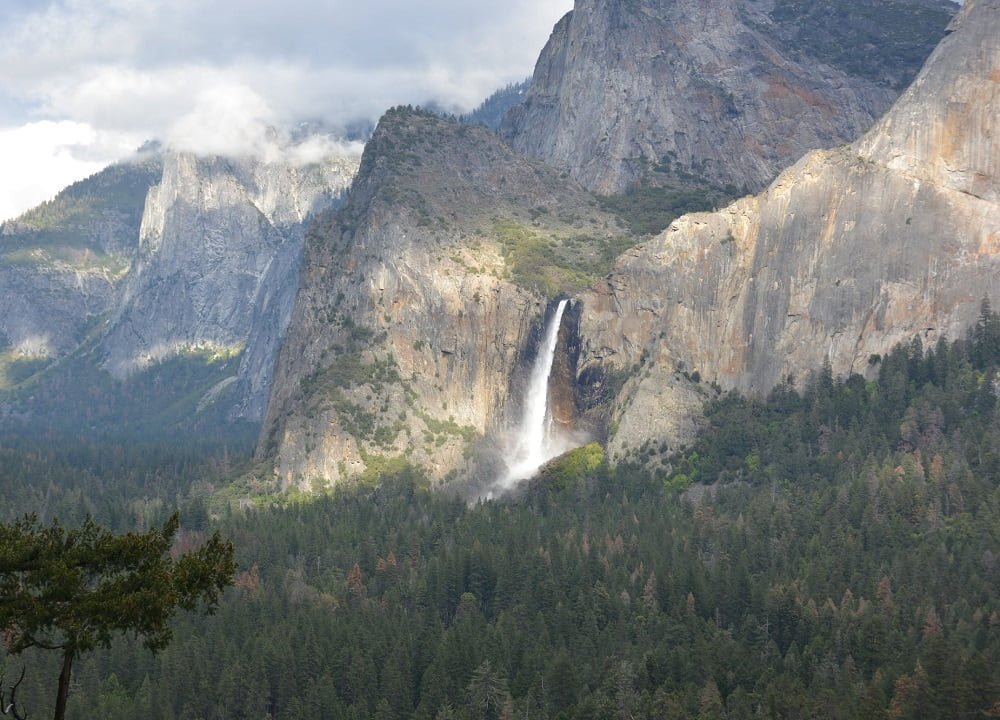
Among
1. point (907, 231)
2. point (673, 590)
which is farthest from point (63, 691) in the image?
point (907, 231)

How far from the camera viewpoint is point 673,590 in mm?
148250

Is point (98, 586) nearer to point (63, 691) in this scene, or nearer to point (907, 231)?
point (63, 691)

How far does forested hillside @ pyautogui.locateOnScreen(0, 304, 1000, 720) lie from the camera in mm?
122500

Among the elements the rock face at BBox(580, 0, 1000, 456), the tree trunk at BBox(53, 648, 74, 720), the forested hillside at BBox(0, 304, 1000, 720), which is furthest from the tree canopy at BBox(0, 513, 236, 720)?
the rock face at BBox(580, 0, 1000, 456)

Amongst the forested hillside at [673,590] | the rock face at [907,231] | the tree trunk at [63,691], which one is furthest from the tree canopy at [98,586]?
the rock face at [907,231]

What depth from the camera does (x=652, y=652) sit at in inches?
5143

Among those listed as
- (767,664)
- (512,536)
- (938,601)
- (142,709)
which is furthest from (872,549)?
(142,709)

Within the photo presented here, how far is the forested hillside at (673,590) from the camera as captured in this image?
402ft

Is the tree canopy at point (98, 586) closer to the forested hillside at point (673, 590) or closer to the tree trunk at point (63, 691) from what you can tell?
the tree trunk at point (63, 691)

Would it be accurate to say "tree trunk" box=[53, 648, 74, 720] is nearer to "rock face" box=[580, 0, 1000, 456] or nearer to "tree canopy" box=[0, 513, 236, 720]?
"tree canopy" box=[0, 513, 236, 720]

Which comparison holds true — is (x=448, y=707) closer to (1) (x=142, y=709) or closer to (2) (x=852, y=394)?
(1) (x=142, y=709)

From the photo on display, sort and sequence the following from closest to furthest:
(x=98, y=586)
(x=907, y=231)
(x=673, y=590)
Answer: (x=98, y=586), (x=673, y=590), (x=907, y=231)

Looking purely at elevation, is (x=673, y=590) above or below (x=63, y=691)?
below

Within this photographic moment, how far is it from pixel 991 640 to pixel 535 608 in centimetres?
4582
